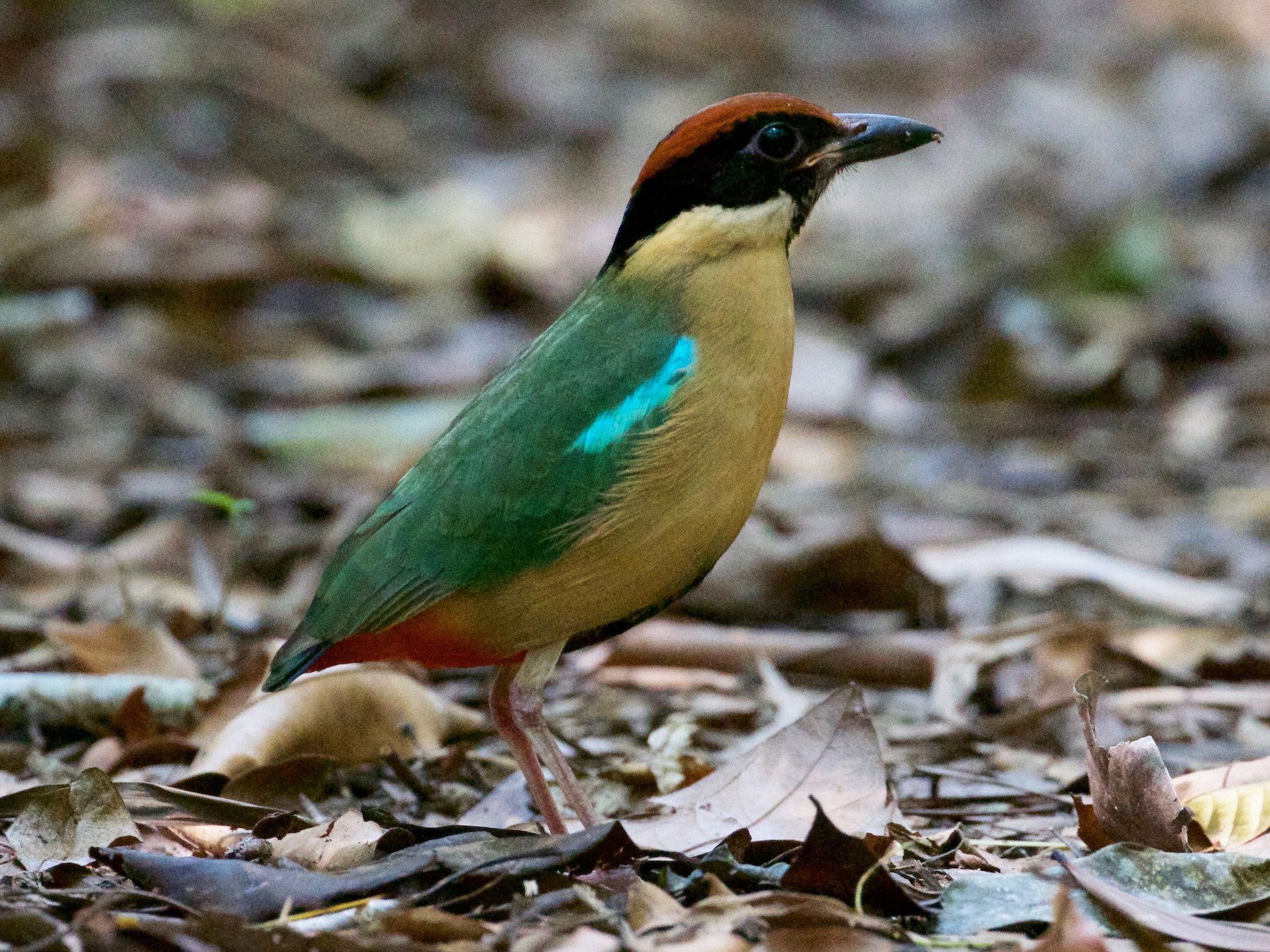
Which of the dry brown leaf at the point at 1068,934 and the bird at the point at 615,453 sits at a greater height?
the bird at the point at 615,453

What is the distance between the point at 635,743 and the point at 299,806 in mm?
1019

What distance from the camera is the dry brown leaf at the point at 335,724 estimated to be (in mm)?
4148

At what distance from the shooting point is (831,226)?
37.7 feet

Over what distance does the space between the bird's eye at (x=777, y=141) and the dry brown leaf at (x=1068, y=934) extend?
2046mm

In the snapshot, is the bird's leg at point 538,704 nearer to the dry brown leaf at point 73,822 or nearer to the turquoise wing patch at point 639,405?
the turquoise wing patch at point 639,405

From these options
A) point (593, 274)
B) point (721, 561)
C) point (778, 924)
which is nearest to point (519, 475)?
Answer: point (778, 924)

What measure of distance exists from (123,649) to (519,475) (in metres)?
1.63

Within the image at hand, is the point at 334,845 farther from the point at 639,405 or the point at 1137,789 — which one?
the point at 1137,789

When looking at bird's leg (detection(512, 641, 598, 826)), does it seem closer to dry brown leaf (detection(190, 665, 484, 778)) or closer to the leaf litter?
the leaf litter

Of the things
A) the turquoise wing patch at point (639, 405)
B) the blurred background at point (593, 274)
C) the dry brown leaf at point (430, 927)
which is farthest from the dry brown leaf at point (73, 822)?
the blurred background at point (593, 274)

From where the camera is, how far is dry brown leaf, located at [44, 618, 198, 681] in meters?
4.77

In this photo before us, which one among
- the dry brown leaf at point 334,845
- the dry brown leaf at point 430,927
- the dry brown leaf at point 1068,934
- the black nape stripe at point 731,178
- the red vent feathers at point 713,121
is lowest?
the dry brown leaf at point 334,845

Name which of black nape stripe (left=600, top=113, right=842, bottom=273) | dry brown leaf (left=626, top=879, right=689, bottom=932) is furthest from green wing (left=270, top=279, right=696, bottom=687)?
dry brown leaf (left=626, top=879, right=689, bottom=932)

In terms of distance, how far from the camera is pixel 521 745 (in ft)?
13.3
